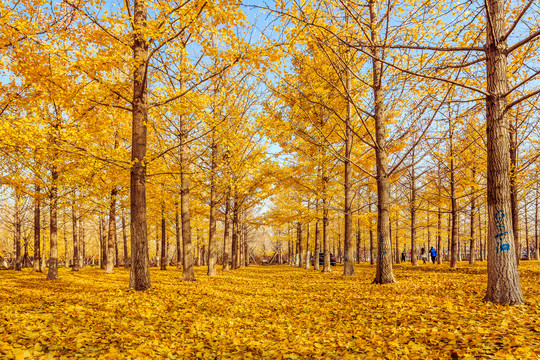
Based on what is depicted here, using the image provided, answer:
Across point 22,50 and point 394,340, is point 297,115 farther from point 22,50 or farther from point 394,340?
point 394,340

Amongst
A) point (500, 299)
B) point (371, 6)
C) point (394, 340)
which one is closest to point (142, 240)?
point (394, 340)

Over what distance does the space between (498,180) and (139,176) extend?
7734 mm

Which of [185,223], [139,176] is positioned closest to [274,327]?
[139,176]

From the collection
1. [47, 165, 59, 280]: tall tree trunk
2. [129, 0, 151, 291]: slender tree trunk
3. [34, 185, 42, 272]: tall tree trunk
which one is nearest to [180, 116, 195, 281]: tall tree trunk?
[129, 0, 151, 291]: slender tree trunk

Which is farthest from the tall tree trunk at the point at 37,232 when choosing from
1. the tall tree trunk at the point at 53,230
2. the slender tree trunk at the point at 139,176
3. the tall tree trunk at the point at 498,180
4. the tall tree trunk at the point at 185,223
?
the tall tree trunk at the point at 498,180

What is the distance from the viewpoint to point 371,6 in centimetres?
984

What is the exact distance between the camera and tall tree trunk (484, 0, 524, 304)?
5141 mm

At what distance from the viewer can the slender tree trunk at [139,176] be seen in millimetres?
7531

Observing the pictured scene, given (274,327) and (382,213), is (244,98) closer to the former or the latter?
(382,213)

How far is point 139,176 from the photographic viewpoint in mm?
7570

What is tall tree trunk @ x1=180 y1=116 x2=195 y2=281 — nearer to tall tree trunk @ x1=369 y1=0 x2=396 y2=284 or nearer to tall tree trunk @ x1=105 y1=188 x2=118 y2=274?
tall tree trunk @ x1=105 y1=188 x2=118 y2=274

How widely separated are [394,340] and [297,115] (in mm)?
9853

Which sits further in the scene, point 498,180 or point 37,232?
point 37,232

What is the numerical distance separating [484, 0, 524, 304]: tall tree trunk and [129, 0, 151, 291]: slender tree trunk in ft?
24.5
